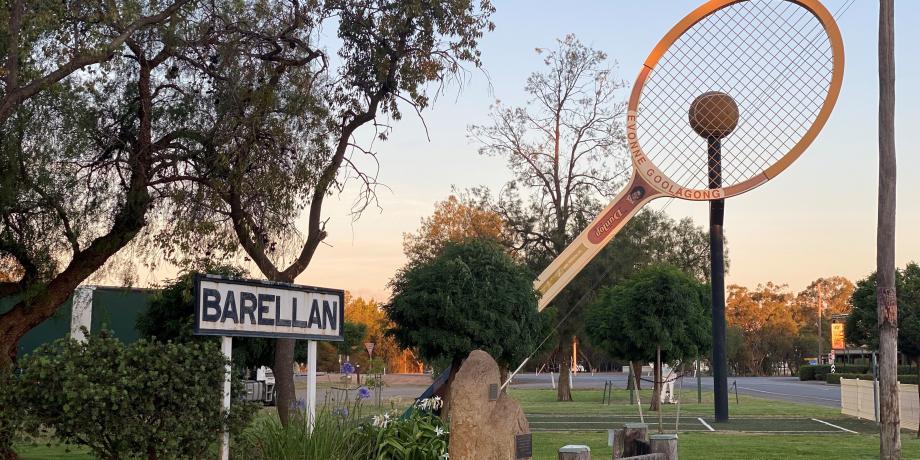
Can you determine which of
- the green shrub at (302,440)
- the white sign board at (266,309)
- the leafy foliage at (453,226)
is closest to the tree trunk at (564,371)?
the leafy foliage at (453,226)

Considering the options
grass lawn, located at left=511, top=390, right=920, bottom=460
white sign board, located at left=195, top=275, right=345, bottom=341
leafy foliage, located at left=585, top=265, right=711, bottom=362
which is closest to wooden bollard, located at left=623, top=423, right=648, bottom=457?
white sign board, located at left=195, top=275, right=345, bottom=341

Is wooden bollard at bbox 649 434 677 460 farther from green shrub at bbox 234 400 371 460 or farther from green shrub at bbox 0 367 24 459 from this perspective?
green shrub at bbox 0 367 24 459

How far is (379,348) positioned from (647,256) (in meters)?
44.2

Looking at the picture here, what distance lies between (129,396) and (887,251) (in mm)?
8791

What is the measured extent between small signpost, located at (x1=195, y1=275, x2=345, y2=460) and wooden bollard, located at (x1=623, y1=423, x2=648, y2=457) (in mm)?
3104

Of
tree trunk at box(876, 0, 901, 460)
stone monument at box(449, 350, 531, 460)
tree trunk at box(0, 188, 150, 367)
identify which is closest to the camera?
stone monument at box(449, 350, 531, 460)

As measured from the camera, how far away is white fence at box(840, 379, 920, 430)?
23.8 metres

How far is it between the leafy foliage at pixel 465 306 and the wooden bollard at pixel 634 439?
10.4 m

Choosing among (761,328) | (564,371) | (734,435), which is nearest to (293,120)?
(734,435)

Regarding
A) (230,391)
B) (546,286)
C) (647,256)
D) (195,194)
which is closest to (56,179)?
(195,194)

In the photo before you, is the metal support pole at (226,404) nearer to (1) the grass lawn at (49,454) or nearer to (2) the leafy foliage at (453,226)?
(1) the grass lawn at (49,454)

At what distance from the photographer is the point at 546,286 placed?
2322 cm

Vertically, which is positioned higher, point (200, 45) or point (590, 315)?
point (200, 45)

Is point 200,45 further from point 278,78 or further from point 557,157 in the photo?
point 557,157
